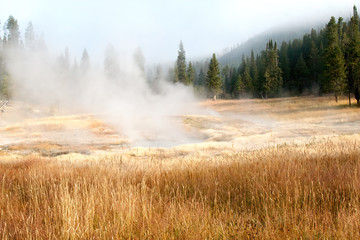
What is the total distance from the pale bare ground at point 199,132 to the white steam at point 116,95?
196cm

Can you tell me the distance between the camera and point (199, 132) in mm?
26312

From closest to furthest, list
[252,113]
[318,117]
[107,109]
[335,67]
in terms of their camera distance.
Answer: [318,117] < [107,109] < [335,67] < [252,113]

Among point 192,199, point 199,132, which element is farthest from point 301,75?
point 192,199

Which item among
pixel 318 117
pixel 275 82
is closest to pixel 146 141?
pixel 318 117

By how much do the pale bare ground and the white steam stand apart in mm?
1957

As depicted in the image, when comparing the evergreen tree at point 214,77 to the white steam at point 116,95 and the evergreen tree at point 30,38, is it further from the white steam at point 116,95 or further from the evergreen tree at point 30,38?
the evergreen tree at point 30,38

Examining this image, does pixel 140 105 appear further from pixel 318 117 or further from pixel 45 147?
pixel 318 117

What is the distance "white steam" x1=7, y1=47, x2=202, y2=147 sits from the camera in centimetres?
2767

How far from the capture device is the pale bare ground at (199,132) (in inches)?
645

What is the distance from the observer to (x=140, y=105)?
131 ft

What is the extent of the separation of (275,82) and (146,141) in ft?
181

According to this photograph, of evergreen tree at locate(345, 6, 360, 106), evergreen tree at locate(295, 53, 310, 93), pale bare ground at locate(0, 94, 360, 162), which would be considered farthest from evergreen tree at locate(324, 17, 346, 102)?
evergreen tree at locate(295, 53, 310, 93)

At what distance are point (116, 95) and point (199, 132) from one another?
19.7 meters

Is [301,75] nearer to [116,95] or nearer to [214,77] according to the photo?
[214,77]
